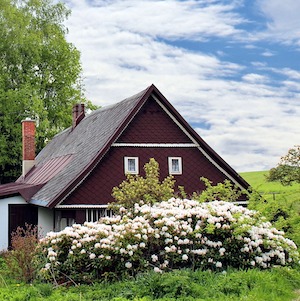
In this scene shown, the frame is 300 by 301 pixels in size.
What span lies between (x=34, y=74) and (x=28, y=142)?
11670 millimetres

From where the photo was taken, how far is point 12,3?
4719 cm

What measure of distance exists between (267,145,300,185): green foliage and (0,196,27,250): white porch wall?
15.5 metres

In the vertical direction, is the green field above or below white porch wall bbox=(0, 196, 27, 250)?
below

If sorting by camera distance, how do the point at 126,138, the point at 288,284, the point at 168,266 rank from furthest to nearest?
the point at 126,138
the point at 168,266
the point at 288,284

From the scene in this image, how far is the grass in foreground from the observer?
1120 cm

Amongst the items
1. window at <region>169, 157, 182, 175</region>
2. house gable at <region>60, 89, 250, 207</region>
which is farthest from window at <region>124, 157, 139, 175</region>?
window at <region>169, 157, 182, 175</region>

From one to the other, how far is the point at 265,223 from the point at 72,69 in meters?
34.2

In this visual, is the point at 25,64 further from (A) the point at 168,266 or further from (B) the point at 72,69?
(A) the point at 168,266

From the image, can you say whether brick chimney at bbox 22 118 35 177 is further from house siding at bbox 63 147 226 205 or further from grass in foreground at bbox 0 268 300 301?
grass in foreground at bbox 0 268 300 301

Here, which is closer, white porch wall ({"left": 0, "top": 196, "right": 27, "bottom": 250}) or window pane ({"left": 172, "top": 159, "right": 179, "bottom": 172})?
window pane ({"left": 172, "top": 159, "right": 179, "bottom": 172})

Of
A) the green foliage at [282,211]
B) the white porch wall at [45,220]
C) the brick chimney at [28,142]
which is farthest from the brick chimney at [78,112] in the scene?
the green foliage at [282,211]

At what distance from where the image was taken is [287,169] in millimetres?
35031

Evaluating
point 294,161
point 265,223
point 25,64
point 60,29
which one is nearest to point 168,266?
point 265,223

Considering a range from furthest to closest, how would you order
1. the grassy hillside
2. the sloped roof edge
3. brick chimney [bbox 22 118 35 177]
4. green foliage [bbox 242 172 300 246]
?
brick chimney [bbox 22 118 35 177] → the sloped roof edge → the grassy hillside → green foliage [bbox 242 172 300 246]
